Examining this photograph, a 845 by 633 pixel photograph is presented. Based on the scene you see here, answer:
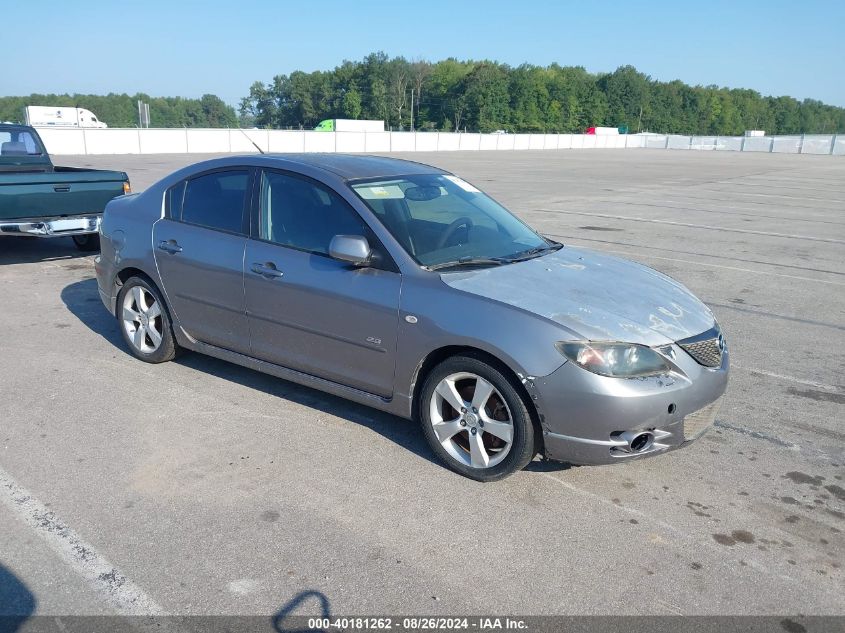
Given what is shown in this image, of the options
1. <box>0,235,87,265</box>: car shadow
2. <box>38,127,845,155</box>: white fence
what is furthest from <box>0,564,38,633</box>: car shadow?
<box>38,127,845,155</box>: white fence

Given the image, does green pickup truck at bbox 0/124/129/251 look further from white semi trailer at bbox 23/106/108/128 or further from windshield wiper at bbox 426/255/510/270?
white semi trailer at bbox 23/106/108/128

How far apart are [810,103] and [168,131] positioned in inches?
7182

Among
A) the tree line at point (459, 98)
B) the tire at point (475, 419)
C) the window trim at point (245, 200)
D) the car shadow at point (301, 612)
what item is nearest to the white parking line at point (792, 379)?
the tire at point (475, 419)

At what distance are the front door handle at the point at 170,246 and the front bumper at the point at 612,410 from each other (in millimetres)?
2898

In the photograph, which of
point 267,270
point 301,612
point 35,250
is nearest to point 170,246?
point 267,270

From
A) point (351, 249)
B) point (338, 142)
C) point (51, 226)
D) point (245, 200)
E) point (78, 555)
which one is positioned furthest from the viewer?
point (338, 142)

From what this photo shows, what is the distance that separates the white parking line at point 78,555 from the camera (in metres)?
2.90

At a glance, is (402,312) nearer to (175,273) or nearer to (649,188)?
(175,273)

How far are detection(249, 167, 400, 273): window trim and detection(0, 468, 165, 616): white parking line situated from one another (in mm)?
1978

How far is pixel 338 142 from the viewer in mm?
45219

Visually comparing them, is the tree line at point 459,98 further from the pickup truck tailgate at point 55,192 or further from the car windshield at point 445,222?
the car windshield at point 445,222

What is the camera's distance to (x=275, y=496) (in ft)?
12.2

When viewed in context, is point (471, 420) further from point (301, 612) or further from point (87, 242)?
point (87, 242)

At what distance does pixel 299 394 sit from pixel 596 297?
2.20 meters
